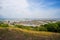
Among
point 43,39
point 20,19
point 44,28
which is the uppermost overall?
point 20,19

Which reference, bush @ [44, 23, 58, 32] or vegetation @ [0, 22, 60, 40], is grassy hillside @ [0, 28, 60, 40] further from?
bush @ [44, 23, 58, 32]

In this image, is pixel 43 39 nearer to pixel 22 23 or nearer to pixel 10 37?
pixel 10 37

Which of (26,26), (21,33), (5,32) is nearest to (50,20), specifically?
(26,26)

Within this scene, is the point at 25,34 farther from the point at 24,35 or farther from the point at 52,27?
the point at 52,27

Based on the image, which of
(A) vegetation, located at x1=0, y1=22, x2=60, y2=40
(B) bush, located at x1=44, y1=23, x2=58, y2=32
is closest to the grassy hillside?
(A) vegetation, located at x1=0, y1=22, x2=60, y2=40

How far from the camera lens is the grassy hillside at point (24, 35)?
260 inches

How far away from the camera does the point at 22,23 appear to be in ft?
27.1

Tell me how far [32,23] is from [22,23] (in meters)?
0.55

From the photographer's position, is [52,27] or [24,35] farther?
[52,27]

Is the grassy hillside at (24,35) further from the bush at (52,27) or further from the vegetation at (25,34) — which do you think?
the bush at (52,27)

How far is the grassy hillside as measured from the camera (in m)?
6.60

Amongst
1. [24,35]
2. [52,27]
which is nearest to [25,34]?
[24,35]

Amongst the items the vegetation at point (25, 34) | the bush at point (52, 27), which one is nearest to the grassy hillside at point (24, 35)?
the vegetation at point (25, 34)

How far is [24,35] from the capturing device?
666 centimetres
